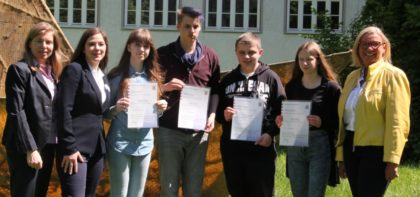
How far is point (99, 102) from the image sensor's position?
196 inches

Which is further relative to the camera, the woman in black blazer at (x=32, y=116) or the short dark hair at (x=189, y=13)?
the short dark hair at (x=189, y=13)

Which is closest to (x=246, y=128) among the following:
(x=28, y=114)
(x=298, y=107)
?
(x=298, y=107)

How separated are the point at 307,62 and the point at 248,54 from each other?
46 centimetres

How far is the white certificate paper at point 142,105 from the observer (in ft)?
16.9

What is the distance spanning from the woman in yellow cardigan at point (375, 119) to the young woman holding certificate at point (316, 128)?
0.90 ft

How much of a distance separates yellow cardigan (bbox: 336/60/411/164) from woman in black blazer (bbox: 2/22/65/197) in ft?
7.23

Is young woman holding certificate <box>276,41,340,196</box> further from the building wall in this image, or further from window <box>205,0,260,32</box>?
window <box>205,0,260,32</box>

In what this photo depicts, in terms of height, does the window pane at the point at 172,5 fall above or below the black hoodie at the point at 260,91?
above

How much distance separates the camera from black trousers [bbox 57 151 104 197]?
487 cm

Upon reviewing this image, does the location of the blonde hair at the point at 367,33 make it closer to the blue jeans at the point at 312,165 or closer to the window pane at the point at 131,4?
the blue jeans at the point at 312,165

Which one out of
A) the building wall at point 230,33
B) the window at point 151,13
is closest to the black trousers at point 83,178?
the building wall at point 230,33

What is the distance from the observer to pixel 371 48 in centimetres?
490

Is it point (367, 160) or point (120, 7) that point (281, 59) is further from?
point (367, 160)

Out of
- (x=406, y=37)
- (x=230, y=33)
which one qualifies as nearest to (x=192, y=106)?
(x=406, y=37)
